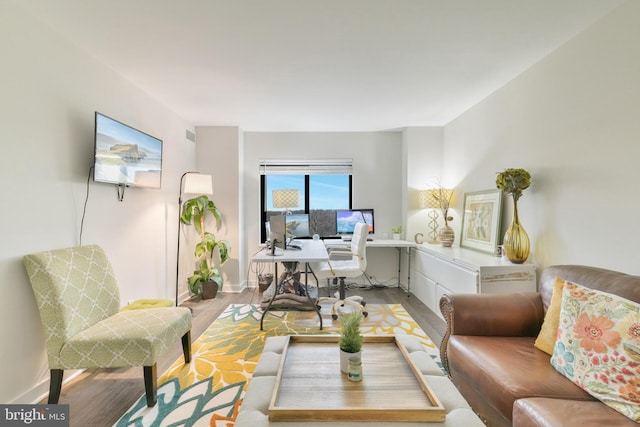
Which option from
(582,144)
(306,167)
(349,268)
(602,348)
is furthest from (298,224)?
(602,348)

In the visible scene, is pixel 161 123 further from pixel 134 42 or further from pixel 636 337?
pixel 636 337

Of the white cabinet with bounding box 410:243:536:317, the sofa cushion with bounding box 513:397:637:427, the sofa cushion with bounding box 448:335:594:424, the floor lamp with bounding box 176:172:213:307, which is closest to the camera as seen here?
the sofa cushion with bounding box 513:397:637:427

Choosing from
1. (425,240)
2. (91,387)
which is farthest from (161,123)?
(425,240)

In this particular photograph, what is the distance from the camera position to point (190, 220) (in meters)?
3.76

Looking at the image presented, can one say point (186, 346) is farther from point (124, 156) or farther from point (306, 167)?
point (306, 167)

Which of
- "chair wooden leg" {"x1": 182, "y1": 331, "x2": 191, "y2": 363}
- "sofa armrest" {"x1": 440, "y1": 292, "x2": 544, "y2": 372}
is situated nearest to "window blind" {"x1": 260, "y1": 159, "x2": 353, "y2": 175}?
"chair wooden leg" {"x1": 182, "y1": 331, "x2": 191, "y2": 363}

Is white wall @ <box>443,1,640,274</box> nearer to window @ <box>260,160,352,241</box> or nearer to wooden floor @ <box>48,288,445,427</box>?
wooden floor @ <box>48,288,445,427</box>

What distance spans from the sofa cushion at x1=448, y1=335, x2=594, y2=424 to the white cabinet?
2.41 feet

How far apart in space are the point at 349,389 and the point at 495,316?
112 cm

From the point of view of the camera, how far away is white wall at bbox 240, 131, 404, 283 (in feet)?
14.7

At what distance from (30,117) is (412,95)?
327 cm

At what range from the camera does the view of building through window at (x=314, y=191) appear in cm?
456

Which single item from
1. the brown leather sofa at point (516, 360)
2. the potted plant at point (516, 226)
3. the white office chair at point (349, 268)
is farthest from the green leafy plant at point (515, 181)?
the white office chair at point (349, 268)

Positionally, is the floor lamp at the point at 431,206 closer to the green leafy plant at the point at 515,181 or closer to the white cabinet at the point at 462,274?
the white cabinet at the point at 462,274
